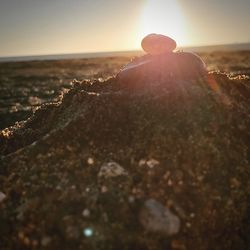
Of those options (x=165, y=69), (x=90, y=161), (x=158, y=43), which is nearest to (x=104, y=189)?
(x=90, y=161)

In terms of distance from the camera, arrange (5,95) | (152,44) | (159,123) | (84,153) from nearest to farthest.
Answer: (84,153) → (159,123) → (152,44) → (5,95)

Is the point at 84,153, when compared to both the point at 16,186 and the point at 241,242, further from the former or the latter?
the point at 241,242

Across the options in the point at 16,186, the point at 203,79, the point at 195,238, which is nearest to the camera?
the point at 195,238

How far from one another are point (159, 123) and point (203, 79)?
5.26 feet

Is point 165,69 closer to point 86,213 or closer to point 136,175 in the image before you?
point 136,175

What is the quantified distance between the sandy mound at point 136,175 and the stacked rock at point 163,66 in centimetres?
44

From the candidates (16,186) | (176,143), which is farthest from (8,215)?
(176,143)

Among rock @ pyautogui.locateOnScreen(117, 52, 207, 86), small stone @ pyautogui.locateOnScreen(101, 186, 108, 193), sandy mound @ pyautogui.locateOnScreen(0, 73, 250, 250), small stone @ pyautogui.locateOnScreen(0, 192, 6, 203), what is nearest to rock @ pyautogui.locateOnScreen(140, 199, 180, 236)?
sandy mound @ pyautogui.locateOnScreen(0, 73, 250, 250)

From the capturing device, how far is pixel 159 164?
5.13 m

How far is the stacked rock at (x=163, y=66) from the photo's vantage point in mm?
7051

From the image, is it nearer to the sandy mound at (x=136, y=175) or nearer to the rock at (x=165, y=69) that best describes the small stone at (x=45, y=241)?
the sandy mound at (x=136, y=175)

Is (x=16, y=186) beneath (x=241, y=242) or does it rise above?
above

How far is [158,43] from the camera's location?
7.52 meters

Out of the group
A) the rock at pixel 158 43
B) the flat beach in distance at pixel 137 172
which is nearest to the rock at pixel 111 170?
the flat beach in distance at pixel 137 172
